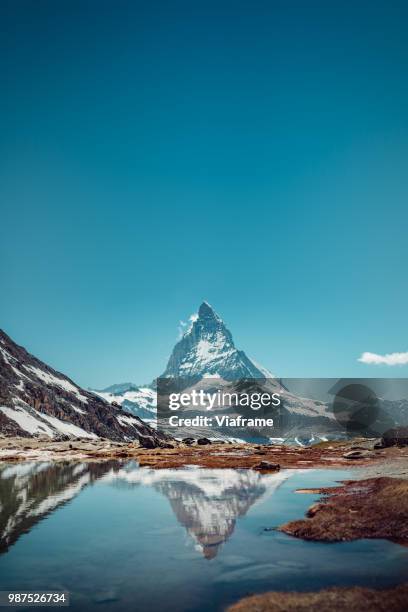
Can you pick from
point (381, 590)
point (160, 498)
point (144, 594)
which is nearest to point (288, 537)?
point (381, 590)

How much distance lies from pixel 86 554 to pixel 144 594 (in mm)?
8309

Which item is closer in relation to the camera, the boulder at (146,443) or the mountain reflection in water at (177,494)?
the mountain reflection in water at (177,494)

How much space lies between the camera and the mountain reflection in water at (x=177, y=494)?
3102 centimetres

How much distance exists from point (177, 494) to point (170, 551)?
2297cm

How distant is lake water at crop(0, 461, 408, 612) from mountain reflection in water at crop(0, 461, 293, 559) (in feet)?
0.58

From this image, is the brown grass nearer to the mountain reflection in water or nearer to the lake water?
the lake water

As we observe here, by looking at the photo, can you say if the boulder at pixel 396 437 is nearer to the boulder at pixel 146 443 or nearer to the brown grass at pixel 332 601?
the boulder at pixel 146 443

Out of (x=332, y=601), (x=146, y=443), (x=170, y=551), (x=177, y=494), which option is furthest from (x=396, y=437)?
(x=332, y=601)

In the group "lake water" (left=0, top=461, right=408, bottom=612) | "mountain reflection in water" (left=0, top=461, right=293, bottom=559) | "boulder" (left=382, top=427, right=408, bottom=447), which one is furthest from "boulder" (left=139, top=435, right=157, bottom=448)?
"lake water" (left=0, top=461, right=408, bottom=612)

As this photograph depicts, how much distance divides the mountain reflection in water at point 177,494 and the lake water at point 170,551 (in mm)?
177

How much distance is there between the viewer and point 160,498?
1794 inches

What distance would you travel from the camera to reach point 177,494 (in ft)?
156

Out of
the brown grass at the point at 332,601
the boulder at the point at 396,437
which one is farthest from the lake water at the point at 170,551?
the boulder at the point at 396,437

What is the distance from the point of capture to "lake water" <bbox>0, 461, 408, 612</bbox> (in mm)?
19141
